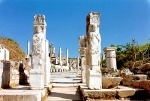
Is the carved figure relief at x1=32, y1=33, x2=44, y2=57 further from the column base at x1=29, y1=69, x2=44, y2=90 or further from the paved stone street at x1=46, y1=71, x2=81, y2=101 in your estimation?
the paved stone street at x1=46, y1=71, x2=81, y2=101

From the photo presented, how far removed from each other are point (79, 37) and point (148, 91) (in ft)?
23.0

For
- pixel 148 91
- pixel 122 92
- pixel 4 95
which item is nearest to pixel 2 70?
pixel 4 95

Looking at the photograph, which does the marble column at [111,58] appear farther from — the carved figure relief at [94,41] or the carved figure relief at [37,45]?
the carved figure relief at [37,45]

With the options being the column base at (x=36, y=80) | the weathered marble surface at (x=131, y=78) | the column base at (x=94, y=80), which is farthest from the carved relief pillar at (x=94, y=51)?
the weathered marble surface at (x=131, y=78)

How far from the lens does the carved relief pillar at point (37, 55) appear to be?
6922mm

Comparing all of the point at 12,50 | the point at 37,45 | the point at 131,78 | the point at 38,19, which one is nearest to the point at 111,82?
the point at 131,78

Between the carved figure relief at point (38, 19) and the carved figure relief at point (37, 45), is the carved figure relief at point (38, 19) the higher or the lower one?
the higher one

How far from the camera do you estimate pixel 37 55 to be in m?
7.24

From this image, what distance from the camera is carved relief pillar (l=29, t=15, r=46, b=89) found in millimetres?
6922

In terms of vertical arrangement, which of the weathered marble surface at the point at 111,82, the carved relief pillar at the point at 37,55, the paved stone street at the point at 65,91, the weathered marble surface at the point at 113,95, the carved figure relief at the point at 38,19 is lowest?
the paved stone street at the point at 65,91

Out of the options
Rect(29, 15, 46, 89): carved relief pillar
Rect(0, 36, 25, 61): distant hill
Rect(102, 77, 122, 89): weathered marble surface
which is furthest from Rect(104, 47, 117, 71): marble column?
Rect(29, 15, 46, 89): carved relief pillar

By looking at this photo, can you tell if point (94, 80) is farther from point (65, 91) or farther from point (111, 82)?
point (65, 91)

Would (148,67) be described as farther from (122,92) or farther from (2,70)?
(2,70)

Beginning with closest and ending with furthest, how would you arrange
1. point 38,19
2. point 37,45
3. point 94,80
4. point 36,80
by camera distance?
point 94,80 < point 36,80 < point 37,45 < point 38,19
